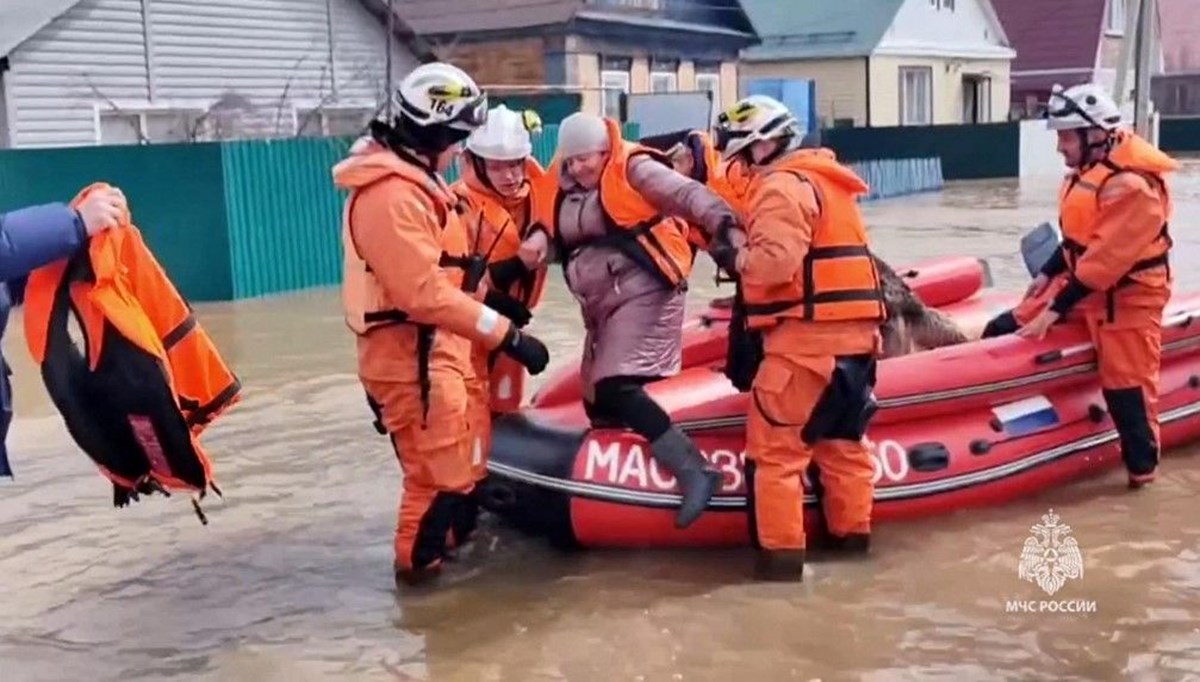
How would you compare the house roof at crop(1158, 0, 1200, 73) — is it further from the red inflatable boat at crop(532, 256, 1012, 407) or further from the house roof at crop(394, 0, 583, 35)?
the red inflatable boat at crop(532, 256, 1012, 407)

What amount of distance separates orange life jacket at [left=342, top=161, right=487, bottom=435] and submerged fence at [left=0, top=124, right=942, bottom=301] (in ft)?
28.7

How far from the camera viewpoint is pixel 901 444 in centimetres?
591

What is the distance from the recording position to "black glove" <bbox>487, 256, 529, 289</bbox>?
5.64 m

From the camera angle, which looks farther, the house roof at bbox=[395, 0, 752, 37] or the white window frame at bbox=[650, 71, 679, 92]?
the white window frame at bbox=[650, 71, 679, 92]

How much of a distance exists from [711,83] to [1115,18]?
19766 millimetres

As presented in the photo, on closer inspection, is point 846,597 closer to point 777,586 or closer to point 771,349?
point 777,586

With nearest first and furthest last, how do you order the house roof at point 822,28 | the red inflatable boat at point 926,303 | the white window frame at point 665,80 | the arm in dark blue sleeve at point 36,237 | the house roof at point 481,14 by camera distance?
the arm in dark blue sleeve at point 36,237 → the red inflatable boat at point 926,303 → the house roof at point 481,14 → the white window frame at point 665,80 → the house roof at point 822,28

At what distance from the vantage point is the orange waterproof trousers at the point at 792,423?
17.2 feet

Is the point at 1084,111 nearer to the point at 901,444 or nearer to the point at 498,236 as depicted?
the point at 901,444

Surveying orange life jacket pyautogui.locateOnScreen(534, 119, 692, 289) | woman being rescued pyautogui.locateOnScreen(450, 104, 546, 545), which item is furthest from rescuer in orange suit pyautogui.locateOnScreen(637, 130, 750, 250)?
woman being rescued pyautogui.locateOnScreen(450, 104, 546, 545)

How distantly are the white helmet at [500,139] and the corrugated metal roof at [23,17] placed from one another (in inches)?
463

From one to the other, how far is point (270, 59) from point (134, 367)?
15.2 meters

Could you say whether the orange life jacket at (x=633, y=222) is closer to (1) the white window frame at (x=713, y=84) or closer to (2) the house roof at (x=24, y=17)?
(2) the house roof at (x=24, y=17)

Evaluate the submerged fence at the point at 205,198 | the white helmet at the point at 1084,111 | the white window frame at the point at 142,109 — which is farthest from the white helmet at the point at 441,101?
the white window frame at the point at 142,109
